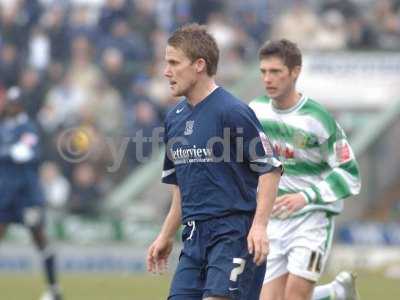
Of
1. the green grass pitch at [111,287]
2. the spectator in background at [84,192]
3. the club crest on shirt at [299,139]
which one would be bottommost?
the green grass pitch at [111,287]

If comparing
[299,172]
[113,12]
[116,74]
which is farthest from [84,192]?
[299,172]

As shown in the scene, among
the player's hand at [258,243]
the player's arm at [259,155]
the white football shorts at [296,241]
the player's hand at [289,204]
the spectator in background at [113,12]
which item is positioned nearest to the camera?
the player's hand at [258,243]

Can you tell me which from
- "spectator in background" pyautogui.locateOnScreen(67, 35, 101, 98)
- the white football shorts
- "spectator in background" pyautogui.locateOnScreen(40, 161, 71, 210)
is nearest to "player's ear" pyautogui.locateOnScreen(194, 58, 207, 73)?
the white football shorts

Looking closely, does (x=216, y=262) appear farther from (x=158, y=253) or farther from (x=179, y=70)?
(x=179, y=70)

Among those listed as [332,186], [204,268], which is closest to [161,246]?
[204,268]

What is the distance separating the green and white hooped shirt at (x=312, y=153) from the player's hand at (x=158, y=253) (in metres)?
1.56

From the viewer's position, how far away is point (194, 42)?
7.85 m

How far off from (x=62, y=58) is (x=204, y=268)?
14674 mm

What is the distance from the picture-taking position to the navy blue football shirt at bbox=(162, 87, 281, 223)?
7.86 meters

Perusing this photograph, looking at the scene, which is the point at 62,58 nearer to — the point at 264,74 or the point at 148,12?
the point at 148,12

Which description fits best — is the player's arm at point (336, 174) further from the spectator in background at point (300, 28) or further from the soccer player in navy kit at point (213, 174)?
the spectator in background at point (300, 28)

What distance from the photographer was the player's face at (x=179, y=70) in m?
7.85

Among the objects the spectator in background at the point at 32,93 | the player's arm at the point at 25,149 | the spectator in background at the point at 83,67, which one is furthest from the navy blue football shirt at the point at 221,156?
the spectator in background at the point at 83,67

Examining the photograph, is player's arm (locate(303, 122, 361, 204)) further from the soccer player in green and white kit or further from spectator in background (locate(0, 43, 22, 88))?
spectator in background (locate(0, 43, 22, 88))
